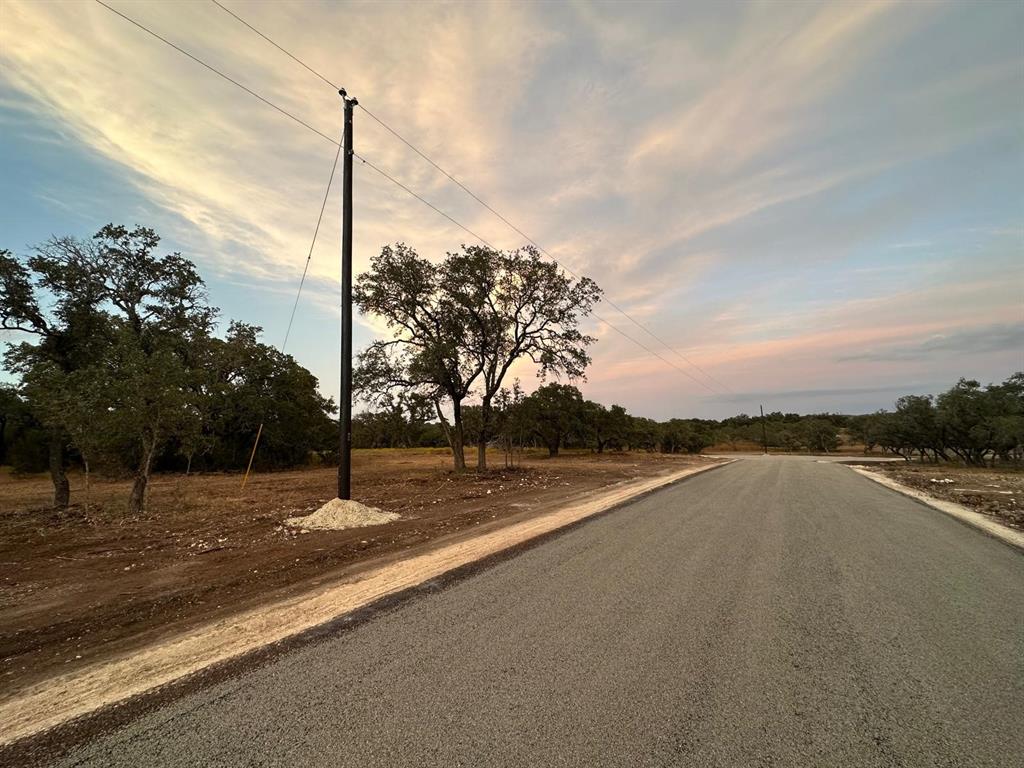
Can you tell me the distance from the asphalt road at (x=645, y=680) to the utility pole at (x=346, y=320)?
22.5 feet

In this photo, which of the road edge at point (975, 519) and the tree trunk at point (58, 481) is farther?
the tree trunk at point (58, 481)

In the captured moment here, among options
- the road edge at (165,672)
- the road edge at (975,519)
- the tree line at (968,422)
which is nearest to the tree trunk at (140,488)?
the road edge at (165,672)

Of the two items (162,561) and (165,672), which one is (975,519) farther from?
(162,561)

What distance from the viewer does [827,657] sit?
363 cm

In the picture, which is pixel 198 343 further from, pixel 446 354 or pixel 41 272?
pixel 446 354

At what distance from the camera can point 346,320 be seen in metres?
11.7

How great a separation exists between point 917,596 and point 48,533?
15839 mm

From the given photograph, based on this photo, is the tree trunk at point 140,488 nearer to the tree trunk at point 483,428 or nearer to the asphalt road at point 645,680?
the asphalt road at point 645,680

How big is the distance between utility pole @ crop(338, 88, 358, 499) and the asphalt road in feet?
22.5

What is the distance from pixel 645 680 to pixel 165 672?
12.0 ft

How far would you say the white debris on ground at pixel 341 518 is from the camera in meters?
10.2

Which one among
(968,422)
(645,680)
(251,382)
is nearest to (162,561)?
(645,680)

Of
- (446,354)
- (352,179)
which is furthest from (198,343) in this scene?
(352,179)

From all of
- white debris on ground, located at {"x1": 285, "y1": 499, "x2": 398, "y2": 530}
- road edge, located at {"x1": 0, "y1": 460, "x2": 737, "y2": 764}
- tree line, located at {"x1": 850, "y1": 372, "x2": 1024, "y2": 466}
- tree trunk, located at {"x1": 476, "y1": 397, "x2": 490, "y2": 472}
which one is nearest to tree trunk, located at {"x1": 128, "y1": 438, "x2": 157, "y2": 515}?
white debris on ground, located at {"x1": 285, "y1": 499, "x2": 398, "y2": 530}
